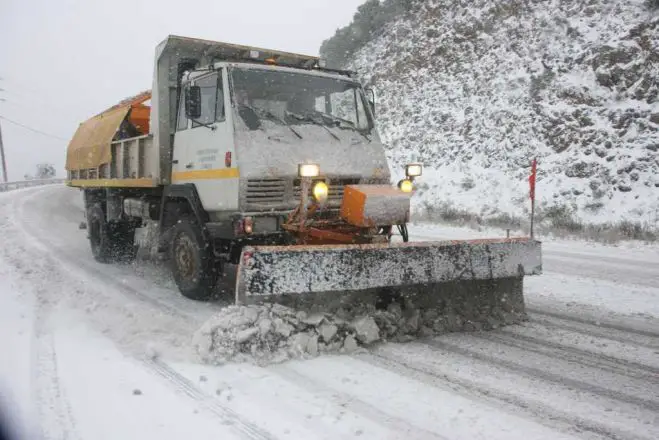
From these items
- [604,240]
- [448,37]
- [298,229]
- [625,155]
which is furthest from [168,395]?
[448,37]

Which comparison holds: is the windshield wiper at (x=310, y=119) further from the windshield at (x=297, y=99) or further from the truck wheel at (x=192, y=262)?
the truck wheel at (x=192, y=262)

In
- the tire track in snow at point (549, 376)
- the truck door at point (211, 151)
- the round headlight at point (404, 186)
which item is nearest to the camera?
the tire track in snow at point (549, 376)

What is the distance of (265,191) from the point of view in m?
5.07

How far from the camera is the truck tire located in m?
8.48

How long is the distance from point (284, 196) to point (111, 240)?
453 cm

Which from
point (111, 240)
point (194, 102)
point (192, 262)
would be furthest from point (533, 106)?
point (192, 262)

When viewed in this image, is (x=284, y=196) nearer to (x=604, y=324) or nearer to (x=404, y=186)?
(x=404, y=186)

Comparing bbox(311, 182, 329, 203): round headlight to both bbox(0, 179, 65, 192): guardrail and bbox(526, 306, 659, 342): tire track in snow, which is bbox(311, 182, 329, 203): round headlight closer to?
bbox(526, 306, 659, 342): tire track in snow

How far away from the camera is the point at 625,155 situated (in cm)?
1434

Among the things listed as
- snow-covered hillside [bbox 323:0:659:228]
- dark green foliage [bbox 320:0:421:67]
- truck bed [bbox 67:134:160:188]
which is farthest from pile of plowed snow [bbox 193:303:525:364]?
dark green foliage [bbox 320:0:421:67]

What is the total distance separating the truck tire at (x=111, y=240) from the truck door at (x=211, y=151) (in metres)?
3.05

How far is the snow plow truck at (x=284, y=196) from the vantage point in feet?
13.5

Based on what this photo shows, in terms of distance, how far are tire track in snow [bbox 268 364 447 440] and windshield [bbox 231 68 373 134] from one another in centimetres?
260

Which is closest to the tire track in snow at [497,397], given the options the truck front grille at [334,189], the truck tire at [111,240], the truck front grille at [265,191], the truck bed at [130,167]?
the truck front grille at [334,189]
